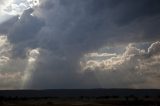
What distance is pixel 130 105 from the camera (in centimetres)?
9725

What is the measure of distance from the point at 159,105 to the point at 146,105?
3.70 metres

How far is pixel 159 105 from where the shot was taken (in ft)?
311

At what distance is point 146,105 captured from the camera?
317ft

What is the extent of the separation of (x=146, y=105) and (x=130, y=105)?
4395 millimetres

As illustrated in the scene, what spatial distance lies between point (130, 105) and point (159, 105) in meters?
7.92
